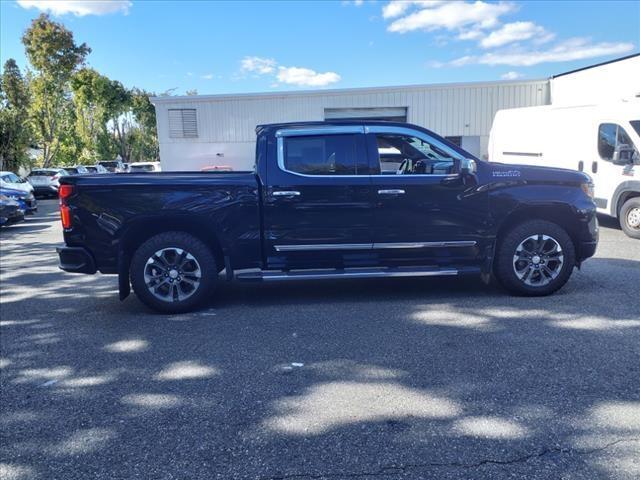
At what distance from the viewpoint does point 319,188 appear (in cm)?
548

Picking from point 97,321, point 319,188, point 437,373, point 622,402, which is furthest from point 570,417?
point 97,321

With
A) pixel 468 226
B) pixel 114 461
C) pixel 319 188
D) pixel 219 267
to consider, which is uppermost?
pixel 319 188

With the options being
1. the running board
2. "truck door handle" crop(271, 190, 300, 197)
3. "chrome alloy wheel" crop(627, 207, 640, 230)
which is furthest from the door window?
"truck door handle" crop(271, 190, 300, 197)

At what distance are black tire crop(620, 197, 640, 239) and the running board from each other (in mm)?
5847

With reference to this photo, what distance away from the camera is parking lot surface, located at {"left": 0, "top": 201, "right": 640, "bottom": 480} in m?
2.83

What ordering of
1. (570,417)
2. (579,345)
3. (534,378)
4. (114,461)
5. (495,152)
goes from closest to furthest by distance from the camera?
(114,461)
(570,417)
(534,378)
(579,345)
(495,152)

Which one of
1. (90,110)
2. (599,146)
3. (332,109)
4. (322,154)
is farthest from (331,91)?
(90,110)

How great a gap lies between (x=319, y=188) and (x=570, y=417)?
324 cm

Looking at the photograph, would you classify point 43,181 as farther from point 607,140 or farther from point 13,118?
point 607,140

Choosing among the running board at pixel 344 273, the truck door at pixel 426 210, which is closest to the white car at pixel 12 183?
the running board at pixel 344 273

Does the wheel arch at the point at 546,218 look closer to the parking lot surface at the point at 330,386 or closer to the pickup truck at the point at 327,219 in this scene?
the pickup truck at the point at 327,219

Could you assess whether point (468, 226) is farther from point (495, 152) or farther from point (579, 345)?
point (495, 152)

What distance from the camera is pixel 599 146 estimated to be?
10422mm

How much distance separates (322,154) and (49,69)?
3283 centimetres
